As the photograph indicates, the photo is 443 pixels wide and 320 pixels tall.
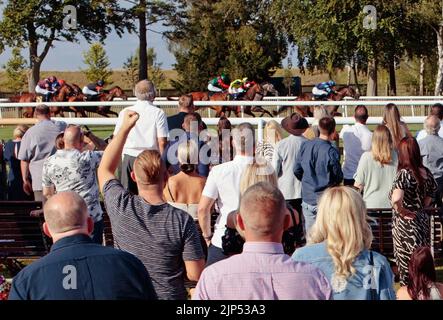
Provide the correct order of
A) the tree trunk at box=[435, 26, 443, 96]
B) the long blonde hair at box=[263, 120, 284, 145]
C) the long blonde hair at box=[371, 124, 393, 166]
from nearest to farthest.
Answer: the long blonde hair at box=[371, 124, 393, 166] → the long blonde hair at box=[263, 120, 284, 145] → the tree trunk at box=[435, 26, 443, 96]

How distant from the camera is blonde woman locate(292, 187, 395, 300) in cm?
388

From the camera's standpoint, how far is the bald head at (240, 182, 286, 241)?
3.47 m

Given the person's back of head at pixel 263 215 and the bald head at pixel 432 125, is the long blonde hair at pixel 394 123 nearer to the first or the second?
the bald head at pixel 432 125

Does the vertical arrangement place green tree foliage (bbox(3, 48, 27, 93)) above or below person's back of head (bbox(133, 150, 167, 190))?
above

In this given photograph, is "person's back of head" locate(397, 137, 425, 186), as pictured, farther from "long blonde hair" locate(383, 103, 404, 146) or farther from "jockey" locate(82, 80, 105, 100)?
"jockey" locate(82, 80, 105, 100)

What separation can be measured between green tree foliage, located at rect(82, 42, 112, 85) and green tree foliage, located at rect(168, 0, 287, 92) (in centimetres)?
598

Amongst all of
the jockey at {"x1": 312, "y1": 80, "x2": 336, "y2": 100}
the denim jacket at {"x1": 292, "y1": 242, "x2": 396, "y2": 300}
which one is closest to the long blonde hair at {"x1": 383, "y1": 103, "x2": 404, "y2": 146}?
the denim jacket at {"x1": 292, "y1": 242, "x2": 396, "y2": 300}

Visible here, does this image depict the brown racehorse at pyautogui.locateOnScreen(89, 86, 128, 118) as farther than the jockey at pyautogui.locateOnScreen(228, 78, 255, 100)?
No

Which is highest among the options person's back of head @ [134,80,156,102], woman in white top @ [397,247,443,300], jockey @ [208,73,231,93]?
jockey @ [208,73,231,93]

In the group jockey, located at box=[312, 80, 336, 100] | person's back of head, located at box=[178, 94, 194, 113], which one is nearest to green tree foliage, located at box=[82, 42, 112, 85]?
jockey, located at box=[312, 80, 336, 100]

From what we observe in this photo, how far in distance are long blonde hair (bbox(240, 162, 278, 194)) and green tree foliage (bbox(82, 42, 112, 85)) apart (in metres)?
50.8

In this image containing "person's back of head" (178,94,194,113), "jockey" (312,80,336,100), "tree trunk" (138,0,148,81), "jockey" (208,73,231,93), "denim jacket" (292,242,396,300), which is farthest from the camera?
"tree trunk" (138,0,148,81)

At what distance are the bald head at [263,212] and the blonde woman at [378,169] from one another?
3.93 meters

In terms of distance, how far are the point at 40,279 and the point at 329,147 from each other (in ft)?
15.0
